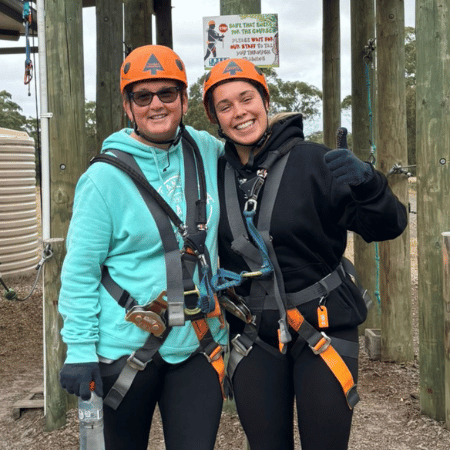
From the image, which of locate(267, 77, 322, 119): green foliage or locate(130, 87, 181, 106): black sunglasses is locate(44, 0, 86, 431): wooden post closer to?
locate(130, 87, 181, 106): black sunglasses

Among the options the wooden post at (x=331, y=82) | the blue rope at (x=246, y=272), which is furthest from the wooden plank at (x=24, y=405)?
the wooden post at (x=331, y=82)

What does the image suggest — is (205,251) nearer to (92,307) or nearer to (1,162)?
(92,307)

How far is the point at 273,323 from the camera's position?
8.63 feet

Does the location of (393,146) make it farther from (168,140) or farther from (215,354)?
(215,354)

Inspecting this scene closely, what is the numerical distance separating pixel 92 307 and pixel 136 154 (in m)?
0.62

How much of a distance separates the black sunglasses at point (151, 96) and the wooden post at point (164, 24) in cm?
598

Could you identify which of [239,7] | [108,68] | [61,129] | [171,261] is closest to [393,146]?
[239,7]

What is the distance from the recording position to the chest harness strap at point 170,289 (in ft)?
8.04

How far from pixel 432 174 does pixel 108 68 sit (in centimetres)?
367

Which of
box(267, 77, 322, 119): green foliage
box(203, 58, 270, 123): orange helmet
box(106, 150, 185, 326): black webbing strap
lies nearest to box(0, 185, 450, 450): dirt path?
box(106, 150, 185, 326): black webbing strap

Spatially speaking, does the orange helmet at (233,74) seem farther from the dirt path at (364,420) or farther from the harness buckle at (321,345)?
the dirt path at (364,420)

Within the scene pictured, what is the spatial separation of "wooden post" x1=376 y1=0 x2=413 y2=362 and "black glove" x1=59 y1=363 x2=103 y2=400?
3747 millimetres

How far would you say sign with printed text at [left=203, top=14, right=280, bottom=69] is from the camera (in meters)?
3.83

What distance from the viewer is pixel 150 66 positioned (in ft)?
8.46
